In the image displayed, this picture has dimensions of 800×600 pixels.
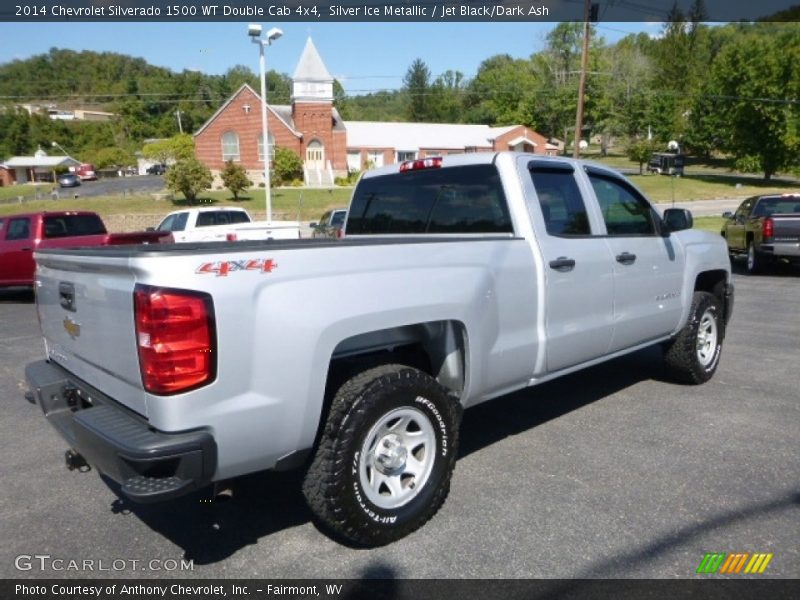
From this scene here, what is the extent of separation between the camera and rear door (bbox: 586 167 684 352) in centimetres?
474

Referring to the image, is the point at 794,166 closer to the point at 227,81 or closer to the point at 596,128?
the point at 596,128

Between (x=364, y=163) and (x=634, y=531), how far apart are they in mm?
63772

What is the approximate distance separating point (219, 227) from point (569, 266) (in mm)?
12908

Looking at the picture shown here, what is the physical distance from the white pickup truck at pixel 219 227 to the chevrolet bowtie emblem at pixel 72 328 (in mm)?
10138

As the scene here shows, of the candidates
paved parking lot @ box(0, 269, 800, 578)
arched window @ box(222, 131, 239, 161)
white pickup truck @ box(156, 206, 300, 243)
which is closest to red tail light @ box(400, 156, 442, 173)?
paved parking lot @ box(0, 269, 800, 578)

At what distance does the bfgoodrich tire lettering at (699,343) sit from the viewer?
18.4 feet

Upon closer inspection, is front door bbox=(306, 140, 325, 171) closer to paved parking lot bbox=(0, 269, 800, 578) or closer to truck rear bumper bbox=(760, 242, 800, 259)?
truck rear bumper bbox=(760, 242, 800, 259)

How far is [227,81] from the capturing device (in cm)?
11869

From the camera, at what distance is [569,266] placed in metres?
4.20

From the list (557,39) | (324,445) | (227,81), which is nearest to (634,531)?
(324,445)

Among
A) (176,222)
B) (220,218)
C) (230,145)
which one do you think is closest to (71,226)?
(176,222)

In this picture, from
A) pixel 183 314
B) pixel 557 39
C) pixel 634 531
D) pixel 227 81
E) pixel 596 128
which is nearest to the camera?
pixel 183 314

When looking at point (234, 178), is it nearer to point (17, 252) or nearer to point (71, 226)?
point (71, 226)

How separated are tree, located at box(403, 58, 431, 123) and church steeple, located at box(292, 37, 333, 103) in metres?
50.8
